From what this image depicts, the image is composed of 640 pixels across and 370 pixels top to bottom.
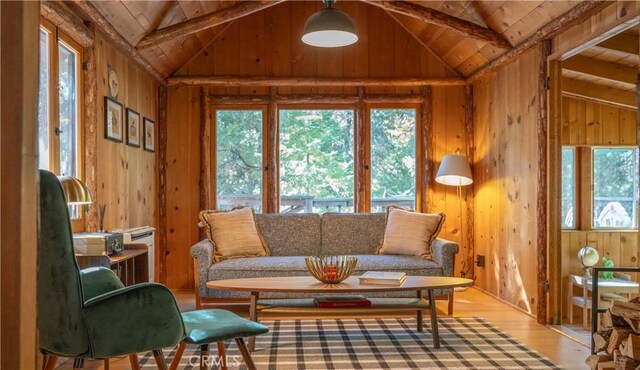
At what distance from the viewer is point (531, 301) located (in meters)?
4.78

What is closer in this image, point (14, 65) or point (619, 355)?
point (14, 65)

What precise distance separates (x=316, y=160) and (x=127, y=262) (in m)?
3.04

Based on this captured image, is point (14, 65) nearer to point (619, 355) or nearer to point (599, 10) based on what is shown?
point (619, 355)

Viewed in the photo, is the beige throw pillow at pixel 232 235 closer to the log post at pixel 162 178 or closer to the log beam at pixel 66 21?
the log post at pixel 162 178

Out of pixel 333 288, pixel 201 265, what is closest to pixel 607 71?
pixel 333 288

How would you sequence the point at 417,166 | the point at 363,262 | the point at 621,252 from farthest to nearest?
the point at 417,166 → the point at 621,252 → the point at 363,262

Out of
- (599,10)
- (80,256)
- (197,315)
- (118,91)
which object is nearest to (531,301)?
(599,10)

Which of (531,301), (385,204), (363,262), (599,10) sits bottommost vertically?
(531,301)

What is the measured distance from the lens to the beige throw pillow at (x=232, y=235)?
4.93 metres

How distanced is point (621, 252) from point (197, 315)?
512cm

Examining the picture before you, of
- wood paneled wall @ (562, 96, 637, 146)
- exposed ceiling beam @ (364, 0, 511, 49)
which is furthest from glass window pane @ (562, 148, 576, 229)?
exposed ceiling beam @ (364, 0, 511, 49)

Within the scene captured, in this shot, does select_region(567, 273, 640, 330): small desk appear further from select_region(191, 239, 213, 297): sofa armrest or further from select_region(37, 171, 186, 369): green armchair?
select_region(37, 171, 186, 369): green armchair

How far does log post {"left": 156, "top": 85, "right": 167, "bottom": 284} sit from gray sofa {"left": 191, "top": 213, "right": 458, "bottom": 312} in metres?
1.42

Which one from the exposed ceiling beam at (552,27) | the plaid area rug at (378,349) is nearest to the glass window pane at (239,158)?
the plaid area rug at (378,349)
